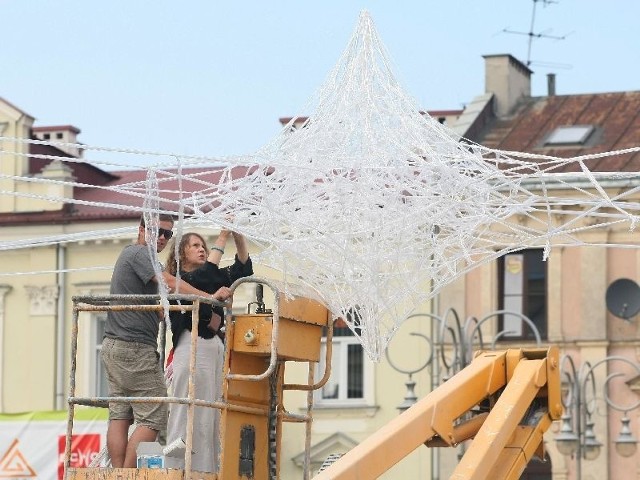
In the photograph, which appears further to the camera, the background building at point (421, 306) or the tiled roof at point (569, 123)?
the tiled roof at point (569, 123)

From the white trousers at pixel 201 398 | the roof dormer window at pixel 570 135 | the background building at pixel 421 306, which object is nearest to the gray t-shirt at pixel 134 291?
the white trousers at pixel 201 398

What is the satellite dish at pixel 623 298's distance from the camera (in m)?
37.0

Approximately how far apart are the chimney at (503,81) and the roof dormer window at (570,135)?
1.84 m

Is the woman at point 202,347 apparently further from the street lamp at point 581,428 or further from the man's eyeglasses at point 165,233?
the street lamp at point 581,428

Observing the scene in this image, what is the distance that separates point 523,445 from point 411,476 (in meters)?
25.2

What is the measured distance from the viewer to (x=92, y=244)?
3869 centimetres

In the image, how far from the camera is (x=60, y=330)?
39406mm

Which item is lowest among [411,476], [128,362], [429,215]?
[411,476]

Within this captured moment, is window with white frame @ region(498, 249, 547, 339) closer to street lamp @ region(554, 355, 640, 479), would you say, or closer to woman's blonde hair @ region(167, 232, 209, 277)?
street lamp @ region(554, 355, 640, 479)

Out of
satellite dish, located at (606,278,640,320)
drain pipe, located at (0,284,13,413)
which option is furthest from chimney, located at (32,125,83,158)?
satellite dish, located at (606,278,640,320)

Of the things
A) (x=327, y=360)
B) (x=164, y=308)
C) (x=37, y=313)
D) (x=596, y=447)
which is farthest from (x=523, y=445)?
(x=37, y=313)

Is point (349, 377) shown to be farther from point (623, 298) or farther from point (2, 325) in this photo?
point (2, 325)

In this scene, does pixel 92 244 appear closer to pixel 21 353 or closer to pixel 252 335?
pixel 21 353

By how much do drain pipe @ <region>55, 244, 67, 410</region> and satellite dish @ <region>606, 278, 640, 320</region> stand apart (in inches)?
404
